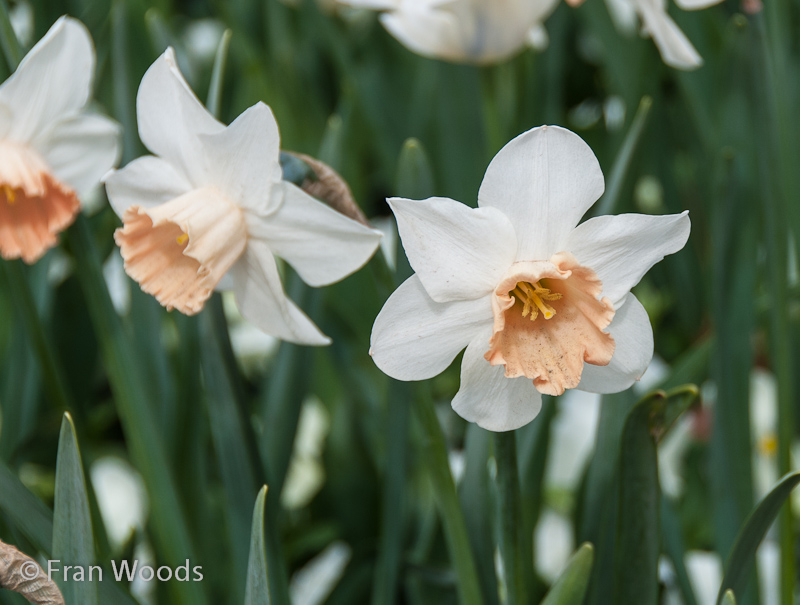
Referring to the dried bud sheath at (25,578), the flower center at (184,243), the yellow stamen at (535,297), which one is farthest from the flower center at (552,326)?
the dried bud sheath at (25,578)

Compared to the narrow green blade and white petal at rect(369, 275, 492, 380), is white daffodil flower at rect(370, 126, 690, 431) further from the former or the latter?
the narrow green blade

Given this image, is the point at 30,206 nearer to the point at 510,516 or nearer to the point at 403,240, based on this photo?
the point at 403,240

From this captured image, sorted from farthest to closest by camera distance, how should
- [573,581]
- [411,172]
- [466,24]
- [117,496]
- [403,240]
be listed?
[117,496]
[466,24]
[411,172]
[573,581]
[403,240]

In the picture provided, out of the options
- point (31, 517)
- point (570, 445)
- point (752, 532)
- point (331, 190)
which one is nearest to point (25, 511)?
point (31, 517)

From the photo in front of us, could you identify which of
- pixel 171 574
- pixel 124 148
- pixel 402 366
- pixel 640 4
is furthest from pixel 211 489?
pixel 640 4

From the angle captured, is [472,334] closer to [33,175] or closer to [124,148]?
[33,175]

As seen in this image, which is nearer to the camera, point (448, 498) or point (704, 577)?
point (448, 498)

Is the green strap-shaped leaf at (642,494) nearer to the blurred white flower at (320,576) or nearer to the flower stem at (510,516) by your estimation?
the flower stem at (510,516)

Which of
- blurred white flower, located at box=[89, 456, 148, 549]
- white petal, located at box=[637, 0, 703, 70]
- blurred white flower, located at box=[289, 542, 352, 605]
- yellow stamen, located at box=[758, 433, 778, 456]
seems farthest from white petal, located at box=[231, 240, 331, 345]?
yellow stamen, located at box=[758, 433, 778, 456]
